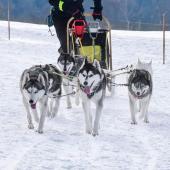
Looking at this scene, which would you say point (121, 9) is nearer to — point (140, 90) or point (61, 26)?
point (61, 26)

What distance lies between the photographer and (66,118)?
17.7ft

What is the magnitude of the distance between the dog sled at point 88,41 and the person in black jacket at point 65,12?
0.08 metres

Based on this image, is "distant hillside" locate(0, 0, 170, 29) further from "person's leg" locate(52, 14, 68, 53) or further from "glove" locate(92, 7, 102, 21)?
"glove" locate(92, 7, 102, 21)

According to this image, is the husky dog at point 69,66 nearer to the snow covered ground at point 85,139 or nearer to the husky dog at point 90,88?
the snow covered ground at point 85,139

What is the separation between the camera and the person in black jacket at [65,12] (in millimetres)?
6348

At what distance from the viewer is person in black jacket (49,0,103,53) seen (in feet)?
20.8

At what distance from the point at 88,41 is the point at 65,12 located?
1.59ft

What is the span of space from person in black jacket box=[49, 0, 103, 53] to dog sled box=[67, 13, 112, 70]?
82 millimetres

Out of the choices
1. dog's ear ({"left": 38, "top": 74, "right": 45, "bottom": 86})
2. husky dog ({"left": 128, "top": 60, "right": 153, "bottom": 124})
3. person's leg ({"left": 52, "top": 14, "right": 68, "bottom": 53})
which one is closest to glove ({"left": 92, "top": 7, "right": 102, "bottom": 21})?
person's leg ({"left": 52, "top": 14, "right": 68, "bottom": 53})

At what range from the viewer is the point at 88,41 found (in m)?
6.59

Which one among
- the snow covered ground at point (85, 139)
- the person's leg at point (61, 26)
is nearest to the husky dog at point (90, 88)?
the snow covered ground at point (85, 139)

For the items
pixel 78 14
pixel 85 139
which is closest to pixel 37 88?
pixel 85 139

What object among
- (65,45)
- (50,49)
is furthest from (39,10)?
(65,45)

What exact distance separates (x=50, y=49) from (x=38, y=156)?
30.3 feet
